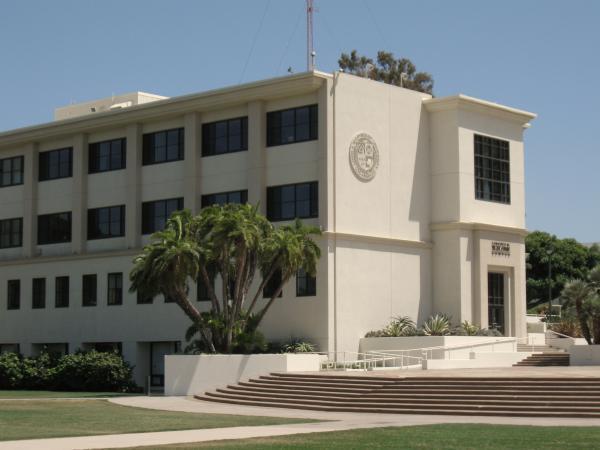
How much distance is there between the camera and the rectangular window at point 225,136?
50.9 metres

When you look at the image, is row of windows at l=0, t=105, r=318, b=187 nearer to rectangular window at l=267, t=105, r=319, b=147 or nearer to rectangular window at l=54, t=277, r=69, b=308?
rectangular window at l=267, t=105, r=319, b=147

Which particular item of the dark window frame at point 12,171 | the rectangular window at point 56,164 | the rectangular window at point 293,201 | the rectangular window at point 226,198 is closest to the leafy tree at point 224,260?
the rectangular window at point 293,201

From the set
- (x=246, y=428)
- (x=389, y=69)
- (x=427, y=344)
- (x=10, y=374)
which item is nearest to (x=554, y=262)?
(x=389, y=69)

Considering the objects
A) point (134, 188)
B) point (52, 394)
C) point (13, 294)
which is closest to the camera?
point (52, 394)

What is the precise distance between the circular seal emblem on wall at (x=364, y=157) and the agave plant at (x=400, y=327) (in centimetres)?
645

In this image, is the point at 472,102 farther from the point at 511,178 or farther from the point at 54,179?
the point at 54,179

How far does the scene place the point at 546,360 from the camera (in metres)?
48.8

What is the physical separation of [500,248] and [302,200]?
1045 centimetres

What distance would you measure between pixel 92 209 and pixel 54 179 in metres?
3.55

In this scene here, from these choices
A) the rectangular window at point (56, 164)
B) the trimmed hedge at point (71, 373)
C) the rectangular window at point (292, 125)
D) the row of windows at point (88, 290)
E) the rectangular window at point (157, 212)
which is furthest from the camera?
the rectangular window at point (56, 164)

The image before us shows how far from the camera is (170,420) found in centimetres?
3175

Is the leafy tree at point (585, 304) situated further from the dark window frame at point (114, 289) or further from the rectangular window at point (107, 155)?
the rectangular window at point (107, 155)

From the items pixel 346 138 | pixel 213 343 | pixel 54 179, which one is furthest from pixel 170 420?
pixel 54 179

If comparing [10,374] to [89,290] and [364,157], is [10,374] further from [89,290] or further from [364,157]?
[364,157]
